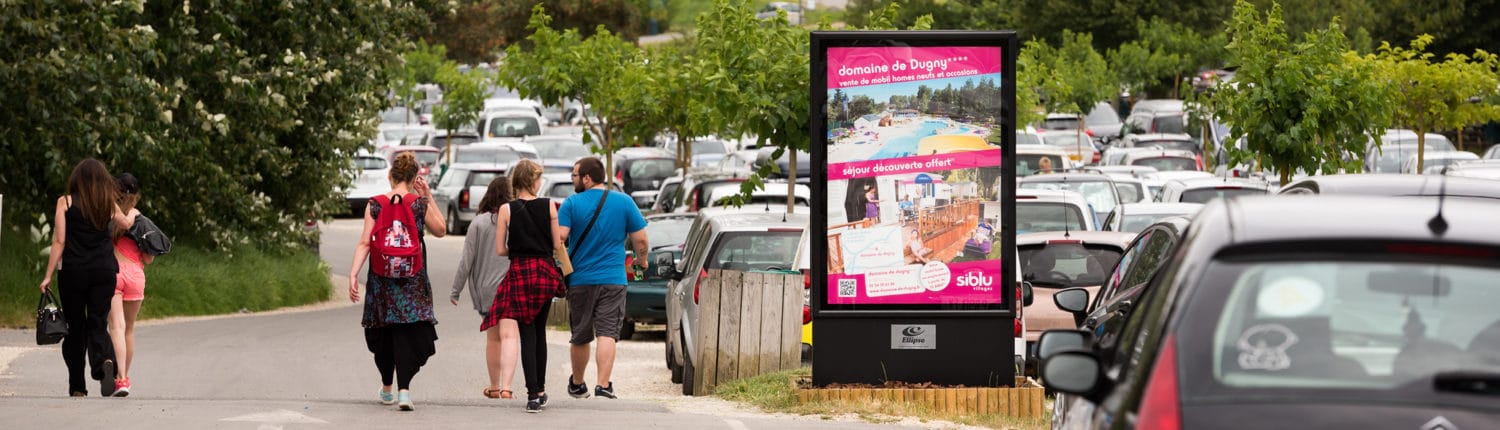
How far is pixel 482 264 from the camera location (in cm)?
1158

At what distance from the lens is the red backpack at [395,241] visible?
34.8 feet

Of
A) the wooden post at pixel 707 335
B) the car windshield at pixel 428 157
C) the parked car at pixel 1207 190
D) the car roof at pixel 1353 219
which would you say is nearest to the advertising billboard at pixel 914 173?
the wooden post at pixel 707 335

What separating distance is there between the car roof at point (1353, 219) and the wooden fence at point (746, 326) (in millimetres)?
7218

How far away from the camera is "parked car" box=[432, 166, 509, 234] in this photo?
1369 inches

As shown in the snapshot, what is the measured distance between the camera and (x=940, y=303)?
1084cm

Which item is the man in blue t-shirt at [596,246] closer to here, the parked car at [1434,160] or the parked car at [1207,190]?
the parked car at [1207,190]

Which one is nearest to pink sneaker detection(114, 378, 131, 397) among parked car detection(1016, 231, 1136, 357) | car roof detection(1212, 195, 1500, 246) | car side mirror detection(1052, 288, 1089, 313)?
car side mirror detection(1052, 288, 1089, 313)

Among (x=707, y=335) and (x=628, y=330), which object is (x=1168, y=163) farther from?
(x=707, y=335)

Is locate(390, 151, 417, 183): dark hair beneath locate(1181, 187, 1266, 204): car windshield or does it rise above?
above

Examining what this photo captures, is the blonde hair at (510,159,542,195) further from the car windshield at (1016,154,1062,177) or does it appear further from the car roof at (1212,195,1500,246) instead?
the car windshield at (1016,154,1062,177)

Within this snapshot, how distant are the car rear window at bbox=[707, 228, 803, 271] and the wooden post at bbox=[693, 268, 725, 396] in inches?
75.6

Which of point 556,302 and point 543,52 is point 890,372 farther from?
point 543,52

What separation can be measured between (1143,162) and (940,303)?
24394 mm

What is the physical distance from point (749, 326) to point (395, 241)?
2.48 metres
